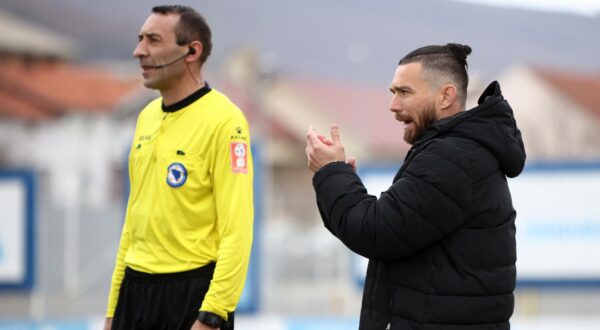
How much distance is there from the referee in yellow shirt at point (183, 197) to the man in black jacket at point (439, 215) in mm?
611

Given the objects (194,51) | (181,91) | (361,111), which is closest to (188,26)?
(194,51)

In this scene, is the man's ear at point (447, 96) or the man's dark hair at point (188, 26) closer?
the man's ear at point (447, 96)

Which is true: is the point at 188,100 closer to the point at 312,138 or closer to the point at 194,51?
the point at 194,51

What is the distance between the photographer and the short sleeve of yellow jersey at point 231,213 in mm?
3293

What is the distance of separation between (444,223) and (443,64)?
0.50 m

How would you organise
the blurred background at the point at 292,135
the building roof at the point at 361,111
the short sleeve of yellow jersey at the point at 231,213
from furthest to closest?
the building roof at the point at 361,111 → the blurred background at the point at 292,135 → the short sleeve of yellow jersey at the point at 231,213

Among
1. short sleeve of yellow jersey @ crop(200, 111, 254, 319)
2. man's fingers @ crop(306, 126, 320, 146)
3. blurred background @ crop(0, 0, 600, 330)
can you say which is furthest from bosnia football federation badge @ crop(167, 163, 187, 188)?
blurred background @ crop(0, 0, 600, 330)

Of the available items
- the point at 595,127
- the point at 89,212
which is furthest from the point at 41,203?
the point at 595,127

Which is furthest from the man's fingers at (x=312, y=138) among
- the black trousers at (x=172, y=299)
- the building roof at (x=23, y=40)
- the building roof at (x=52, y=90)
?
the building roof at (x=23, y=40)

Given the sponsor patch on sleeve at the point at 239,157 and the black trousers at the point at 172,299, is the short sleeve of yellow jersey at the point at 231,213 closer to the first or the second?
the sponsor patch on sleeve at the point at 239,157

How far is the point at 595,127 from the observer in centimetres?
3297

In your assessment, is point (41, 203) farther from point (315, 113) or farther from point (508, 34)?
point (508, 34)

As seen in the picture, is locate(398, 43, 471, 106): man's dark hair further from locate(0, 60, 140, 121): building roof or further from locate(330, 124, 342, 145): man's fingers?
locate(0, 60, 140, 121): building roof

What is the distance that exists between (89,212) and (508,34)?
41.8 metres
